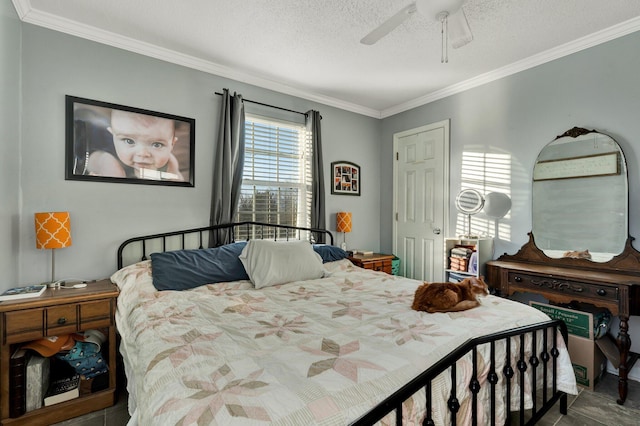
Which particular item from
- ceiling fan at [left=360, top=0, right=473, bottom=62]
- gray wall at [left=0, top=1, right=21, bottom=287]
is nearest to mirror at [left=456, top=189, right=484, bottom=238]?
ceiling fan at [left=360, top=0, right=473, bottom=62]

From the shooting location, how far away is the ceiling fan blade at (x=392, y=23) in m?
1.69

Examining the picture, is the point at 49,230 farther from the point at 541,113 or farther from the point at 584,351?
the point at 541,113

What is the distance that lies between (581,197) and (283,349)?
2.81 metres

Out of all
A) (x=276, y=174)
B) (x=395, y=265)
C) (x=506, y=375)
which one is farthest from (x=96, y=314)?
(x=395, y=265)

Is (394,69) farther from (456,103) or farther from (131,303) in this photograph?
(131,303)

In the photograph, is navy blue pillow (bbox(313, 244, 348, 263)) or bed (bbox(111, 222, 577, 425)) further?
navy blue pillow (bbox(313, 244, 348, 263))

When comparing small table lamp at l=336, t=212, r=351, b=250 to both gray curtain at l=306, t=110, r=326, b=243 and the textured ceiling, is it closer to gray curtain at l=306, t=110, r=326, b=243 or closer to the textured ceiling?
gray curtain at l=306, t=110, r=326, b=243

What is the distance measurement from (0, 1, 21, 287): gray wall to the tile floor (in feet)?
3.40

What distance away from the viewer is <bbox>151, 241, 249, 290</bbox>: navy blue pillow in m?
2.26

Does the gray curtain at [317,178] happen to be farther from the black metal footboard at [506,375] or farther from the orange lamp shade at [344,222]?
the black metal footboard at [506,375]

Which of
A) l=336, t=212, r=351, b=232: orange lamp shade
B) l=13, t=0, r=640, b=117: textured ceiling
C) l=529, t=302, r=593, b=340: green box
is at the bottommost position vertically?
l=529, t=302, r=593, b=340: green box

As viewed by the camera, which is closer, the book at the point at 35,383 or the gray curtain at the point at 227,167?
the book at the point at 35,383

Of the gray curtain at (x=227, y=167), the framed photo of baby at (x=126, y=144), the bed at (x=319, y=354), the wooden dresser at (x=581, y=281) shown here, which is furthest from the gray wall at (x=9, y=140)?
the wooden dresser at (x=581, y=281)

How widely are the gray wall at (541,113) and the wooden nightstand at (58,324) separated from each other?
132 inches
